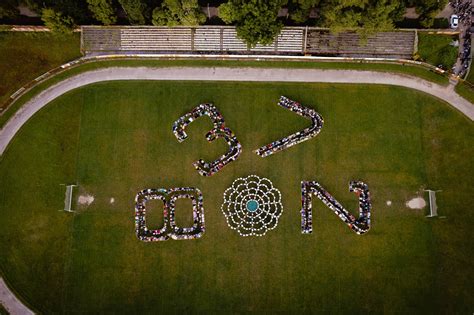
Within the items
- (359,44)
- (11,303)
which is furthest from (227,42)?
(11,303)

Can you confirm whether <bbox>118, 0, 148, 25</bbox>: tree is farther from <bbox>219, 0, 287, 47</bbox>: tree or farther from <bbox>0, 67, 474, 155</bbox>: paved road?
<bbox>219, 0, 287, 47</bbox>: tree

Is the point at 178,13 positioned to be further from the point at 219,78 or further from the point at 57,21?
the point at 57,21

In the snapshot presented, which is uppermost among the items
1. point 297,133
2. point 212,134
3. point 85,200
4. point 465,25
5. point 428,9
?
point 428,9

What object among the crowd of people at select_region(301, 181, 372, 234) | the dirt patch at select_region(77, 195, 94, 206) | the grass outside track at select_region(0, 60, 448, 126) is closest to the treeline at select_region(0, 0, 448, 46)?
the grass outside track at select_region(0, 60, 448, 126)

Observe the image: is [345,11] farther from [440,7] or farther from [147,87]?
[147,87]

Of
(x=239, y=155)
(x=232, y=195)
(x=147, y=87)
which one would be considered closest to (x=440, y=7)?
(x=239, y=155)
